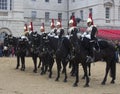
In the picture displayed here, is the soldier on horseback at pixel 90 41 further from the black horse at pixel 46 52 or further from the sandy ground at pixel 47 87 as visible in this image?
the black horse at pixel 46 52

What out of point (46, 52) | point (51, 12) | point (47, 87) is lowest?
point (47, 87)

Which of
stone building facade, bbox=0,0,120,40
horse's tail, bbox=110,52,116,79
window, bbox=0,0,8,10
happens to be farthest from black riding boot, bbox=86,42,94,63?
window, bbox=0,0,8,10

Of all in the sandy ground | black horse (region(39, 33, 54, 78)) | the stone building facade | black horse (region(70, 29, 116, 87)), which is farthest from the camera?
the stone building facade

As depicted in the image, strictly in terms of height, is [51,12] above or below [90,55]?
above

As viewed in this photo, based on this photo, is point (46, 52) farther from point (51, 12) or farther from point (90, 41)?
point (51, 12)

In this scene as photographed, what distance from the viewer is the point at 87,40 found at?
16.6m

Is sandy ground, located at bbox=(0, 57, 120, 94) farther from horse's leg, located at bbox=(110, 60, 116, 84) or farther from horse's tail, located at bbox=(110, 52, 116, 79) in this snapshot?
horse's tail, located at bbox=(110, 52, 116, 79)

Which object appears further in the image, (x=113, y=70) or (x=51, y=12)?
(x=51, y=12)

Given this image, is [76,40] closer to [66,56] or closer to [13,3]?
[66,56]

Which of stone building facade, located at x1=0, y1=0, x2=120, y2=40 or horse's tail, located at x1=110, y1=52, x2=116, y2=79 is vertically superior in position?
stone building facade, located at x1=0, y1=0, x2=120, y2=40

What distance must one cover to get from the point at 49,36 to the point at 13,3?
27.7 m

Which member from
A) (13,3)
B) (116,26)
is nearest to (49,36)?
(13,3)

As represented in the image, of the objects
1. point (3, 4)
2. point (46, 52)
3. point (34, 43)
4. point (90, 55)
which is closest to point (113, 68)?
point (90, 55)

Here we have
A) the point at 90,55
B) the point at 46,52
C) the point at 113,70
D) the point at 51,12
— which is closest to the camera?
the point at 90,55
